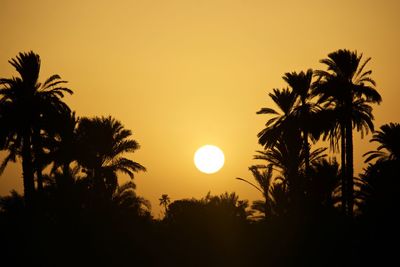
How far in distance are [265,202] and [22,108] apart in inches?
961

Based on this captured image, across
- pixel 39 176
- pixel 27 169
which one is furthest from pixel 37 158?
pixel 27 169

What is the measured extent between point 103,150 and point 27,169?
9.83m

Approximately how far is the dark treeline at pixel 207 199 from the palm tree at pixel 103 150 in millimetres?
90

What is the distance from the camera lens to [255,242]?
105 ft

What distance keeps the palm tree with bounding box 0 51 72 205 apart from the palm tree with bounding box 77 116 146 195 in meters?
6.14

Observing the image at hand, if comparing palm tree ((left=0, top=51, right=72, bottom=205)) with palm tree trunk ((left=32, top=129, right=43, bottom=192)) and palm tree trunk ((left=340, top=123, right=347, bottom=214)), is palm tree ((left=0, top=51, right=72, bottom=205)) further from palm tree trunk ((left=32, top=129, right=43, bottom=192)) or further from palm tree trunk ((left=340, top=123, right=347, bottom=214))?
palm tree trunk ((left=340, top=123, right=347, bottom=214))

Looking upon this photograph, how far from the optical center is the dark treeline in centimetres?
2889

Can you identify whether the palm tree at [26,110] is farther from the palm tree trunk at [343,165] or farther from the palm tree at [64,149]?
the palm tree trunk at [343,165]

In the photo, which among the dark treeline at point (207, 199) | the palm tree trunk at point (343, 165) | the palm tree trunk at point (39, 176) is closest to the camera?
the dark treeline at point (207, 199)

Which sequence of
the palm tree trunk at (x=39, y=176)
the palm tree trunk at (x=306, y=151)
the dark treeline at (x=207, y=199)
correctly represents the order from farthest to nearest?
the palm tree trunk at (x=306, y=151), the palm tree trunk at (x=39, y=176), the dark treeline at (x=207, y=199)

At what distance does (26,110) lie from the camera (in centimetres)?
3791

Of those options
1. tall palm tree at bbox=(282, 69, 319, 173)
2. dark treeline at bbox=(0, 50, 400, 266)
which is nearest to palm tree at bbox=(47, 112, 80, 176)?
dark treeline at bbox=(0, 50, 400, 266)

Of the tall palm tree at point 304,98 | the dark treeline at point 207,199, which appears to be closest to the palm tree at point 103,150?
the dark treeline at point 207,199

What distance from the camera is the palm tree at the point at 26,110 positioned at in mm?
37500
